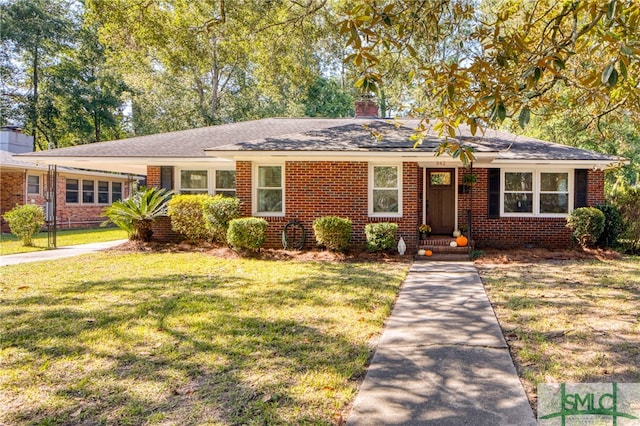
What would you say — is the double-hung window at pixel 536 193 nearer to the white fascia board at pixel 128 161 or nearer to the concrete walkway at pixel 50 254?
the white fascia board at pixel 128 161

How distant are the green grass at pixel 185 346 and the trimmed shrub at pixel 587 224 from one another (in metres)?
6.50

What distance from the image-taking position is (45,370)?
3652 millimetres

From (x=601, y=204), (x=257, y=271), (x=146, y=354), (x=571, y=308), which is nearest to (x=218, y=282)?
(x=257, y=271)

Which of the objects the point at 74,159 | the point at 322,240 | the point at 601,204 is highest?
the point at 74,159

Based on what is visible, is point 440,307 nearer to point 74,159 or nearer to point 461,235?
point 461,235

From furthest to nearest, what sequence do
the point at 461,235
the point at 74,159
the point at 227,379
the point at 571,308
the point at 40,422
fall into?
the point at 74,159 < the point at 461,235 < the point at 571,308 < the point at 227,379 < the point at 40,422

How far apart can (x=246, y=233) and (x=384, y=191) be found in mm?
3983

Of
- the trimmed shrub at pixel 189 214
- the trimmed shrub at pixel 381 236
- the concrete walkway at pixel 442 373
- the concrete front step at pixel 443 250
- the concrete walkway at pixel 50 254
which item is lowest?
the concrete walkway at pixel 442 373

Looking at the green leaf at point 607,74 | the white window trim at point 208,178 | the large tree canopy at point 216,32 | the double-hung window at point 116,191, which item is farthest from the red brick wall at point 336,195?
the double-hung window at point 116,191

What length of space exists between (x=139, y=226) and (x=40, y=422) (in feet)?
33.7

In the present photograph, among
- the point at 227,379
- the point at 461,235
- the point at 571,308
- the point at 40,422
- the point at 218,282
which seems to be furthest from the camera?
the point at 461,235

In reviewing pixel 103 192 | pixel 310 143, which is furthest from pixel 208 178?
pixel 103 192

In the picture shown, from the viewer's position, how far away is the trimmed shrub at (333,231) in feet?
34.4

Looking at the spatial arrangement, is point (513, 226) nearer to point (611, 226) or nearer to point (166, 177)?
point (611, 226)
